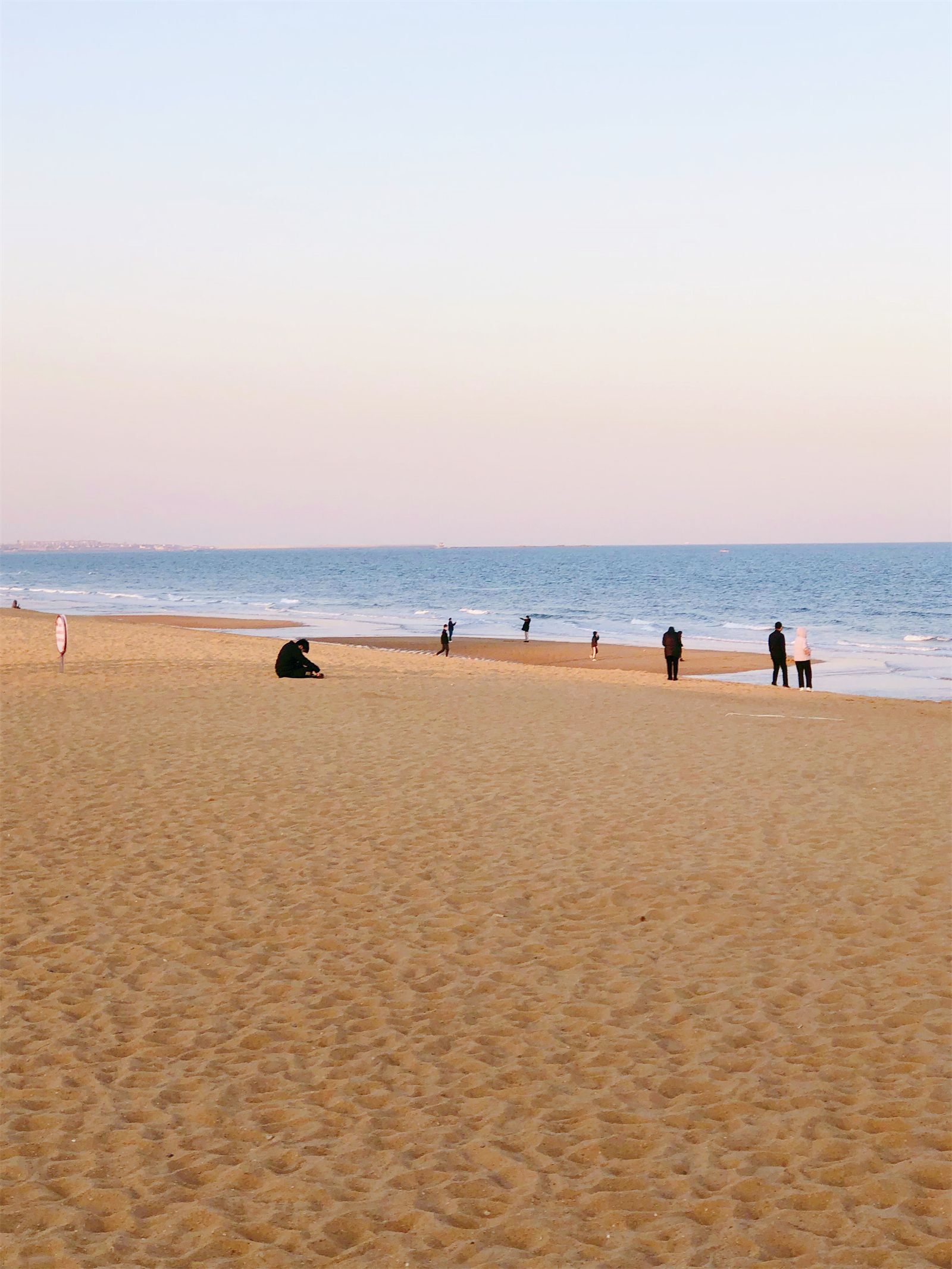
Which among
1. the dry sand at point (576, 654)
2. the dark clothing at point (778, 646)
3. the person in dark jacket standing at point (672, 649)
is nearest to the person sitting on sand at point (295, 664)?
the person in dark jacket standing at point (672, 649)

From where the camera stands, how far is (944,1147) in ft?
16.4

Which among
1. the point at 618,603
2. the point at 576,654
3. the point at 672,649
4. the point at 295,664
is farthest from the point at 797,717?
the point at 618,603

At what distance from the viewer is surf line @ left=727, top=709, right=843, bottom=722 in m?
18.8

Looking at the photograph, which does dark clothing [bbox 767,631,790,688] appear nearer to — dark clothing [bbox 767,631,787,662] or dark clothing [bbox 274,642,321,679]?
dark clothing [bbox 767,631,787,662]

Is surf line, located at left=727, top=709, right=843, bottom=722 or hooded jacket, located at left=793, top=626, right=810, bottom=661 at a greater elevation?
hooded jacket, located at left=793, top=626, right=810, bottom=661

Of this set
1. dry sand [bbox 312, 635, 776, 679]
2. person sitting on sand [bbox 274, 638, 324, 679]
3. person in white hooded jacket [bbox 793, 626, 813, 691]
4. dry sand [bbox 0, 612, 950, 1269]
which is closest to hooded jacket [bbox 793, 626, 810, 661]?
person in white hooded jacket [bbox 793, 626, 813, 691]

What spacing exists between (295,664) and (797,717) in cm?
997

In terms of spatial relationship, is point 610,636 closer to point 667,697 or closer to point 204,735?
point 667,697

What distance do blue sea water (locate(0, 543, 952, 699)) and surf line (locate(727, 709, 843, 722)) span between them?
347 inches

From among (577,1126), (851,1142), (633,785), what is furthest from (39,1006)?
(633,785)

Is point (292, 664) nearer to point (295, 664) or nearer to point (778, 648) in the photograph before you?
point (295, 664)

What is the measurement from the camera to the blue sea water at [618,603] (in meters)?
42.9

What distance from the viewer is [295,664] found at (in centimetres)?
2278

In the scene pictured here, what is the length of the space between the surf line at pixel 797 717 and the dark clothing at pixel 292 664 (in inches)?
338
